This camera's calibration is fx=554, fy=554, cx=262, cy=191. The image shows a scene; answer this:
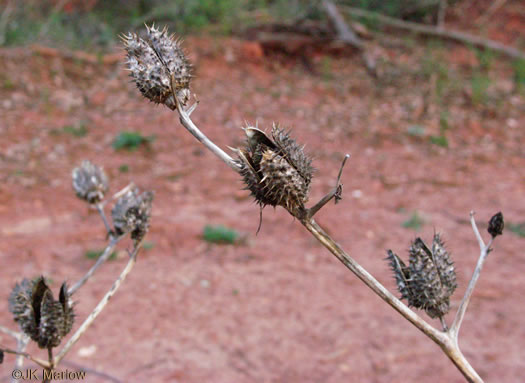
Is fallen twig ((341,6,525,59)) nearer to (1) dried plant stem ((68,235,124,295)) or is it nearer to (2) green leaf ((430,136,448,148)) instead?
(2) green leaf ((430,136,448,148))

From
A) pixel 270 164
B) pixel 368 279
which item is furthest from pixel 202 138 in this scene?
pixel 368 279

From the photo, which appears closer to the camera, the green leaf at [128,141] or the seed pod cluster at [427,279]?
the seed pod cluster at [427,279]

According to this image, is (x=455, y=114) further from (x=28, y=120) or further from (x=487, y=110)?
(x=28, y=120)

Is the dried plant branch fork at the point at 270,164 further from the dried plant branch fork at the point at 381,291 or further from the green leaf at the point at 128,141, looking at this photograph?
the green leaf at the point at 128,141

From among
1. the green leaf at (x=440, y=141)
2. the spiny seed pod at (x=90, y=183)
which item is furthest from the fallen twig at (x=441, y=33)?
the spiny seed pod at (x=90, y=183)

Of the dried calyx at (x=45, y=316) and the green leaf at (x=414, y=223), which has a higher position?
the green leaf at (x=414, y=223)

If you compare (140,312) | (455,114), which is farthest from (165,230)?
(455,114)
